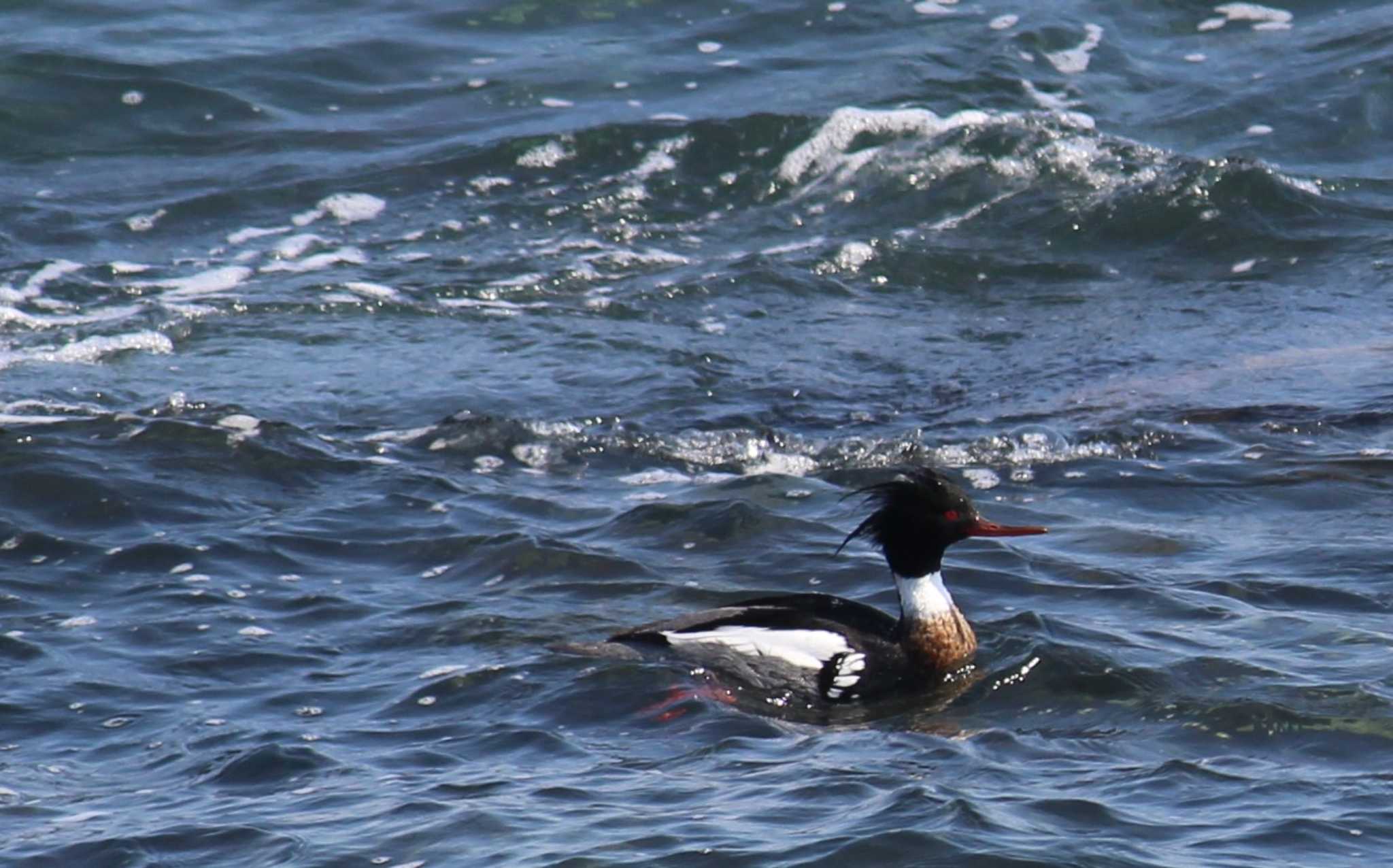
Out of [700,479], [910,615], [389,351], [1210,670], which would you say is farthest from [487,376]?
[1210,670]

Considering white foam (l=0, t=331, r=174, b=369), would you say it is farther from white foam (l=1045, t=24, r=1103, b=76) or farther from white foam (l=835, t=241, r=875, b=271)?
white foam (l=1045, t=24, r=1103, b=76)

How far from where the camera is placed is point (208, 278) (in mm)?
12391

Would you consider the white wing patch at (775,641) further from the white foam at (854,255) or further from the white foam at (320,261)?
the white foam at (320,261)

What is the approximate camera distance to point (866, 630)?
24.8 ft

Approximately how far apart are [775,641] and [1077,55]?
9614 millimetres

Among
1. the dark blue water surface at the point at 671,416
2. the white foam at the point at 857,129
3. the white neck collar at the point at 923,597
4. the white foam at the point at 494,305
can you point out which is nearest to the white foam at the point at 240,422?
the dark blue water surface at the point at 671,416

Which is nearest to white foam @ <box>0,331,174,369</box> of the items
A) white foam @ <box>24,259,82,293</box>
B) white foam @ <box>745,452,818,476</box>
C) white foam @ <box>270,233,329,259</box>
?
white foam @ <box>24,259,82,293</box>

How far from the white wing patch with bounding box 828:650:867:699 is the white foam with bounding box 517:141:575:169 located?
7.38 m

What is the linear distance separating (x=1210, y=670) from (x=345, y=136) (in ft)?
30.6

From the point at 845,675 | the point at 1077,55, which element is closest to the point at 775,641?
the point at 845,675

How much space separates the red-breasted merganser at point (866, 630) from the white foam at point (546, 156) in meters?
6.92

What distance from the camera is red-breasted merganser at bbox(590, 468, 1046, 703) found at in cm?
738

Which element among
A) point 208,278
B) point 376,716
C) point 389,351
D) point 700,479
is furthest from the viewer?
point 208,278

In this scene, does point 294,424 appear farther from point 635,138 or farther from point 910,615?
point 635,138
